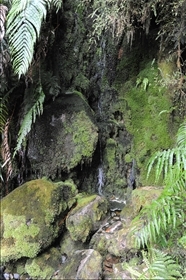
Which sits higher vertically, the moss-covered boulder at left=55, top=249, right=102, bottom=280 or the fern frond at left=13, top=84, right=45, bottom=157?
the fern frond at left=13, top=84, right=45, bottom=157

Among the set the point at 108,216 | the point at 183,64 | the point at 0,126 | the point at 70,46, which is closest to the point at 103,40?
the point at 70,46

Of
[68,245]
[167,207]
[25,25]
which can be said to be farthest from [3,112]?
[167,207]

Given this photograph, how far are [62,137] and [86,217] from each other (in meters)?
1.02

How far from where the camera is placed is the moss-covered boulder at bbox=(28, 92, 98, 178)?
3.16 m

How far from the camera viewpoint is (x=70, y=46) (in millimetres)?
3535

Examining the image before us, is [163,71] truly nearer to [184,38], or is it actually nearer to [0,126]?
[184,38]

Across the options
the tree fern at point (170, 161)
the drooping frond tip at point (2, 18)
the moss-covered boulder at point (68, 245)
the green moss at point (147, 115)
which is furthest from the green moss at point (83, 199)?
the drooping frond tip at point (2, 18)

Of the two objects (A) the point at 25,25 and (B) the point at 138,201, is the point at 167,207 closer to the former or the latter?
(B) the point at 138,201

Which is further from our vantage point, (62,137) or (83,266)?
(62,137)

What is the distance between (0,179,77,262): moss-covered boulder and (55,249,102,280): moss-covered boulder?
1.15ft

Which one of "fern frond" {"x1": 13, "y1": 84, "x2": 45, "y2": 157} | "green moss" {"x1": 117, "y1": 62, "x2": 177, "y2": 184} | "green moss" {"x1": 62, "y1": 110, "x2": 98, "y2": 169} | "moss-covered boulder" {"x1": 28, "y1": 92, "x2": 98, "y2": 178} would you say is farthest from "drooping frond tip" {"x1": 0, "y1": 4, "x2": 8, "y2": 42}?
"green moss" {"x1": 117, "y1": 62, "x2": 177, "y2": 184}

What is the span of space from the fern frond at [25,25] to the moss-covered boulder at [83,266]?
1767mm

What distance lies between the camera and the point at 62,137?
326cm

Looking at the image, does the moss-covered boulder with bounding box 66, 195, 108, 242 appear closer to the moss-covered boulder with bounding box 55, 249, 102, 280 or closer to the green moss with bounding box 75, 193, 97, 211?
the green moss with bounding box 75, 193, 97, 211
